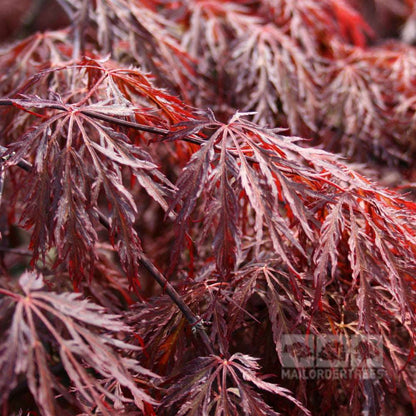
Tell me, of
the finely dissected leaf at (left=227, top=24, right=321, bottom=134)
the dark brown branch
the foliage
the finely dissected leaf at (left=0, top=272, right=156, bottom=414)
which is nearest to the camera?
the finely dissected leaf at (left=0, top=272, right=156, bottom=414)

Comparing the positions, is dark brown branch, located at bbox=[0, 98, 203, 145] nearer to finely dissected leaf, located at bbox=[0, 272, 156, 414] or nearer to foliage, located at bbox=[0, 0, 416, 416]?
foliage, located at bbox=[0, 0, 416, 416]


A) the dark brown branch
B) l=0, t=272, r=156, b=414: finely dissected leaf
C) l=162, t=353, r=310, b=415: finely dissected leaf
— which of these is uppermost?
the dark brown branch

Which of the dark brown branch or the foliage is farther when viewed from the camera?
the dark brown branch

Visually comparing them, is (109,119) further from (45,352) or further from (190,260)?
(45,352)

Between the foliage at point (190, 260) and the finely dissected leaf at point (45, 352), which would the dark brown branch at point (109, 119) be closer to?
the foliage at point (190, 260)

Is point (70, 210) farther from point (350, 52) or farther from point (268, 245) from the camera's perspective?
point (350, 52)

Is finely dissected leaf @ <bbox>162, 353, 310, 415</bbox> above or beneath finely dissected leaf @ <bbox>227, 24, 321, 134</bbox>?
beneath

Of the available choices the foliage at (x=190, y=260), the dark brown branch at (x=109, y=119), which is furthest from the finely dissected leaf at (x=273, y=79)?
the dark brown branch at (x=109, y=119)

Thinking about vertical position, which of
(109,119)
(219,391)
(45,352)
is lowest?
(219,391)

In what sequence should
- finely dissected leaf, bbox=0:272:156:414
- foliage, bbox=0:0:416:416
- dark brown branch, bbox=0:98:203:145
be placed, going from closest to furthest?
finely dissected leaf, bbox=0:272:156:414, foliage, bbox=0:0:416:416, dark brown branch, bbox=0:98:203:145

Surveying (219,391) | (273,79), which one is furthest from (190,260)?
(273,79)

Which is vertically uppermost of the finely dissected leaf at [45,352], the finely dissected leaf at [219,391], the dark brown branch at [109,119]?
the dark brown branch at [109,119]

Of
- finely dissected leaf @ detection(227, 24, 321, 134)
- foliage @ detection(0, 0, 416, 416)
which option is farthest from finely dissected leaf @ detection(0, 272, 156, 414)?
finely dissected leaf @ detection(227, 24, 321, 134)
